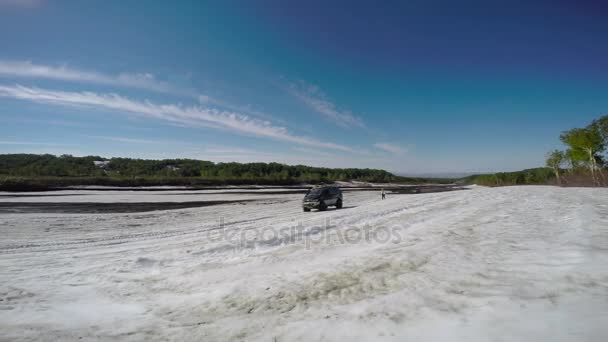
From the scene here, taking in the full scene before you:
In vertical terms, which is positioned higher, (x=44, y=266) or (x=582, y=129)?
(x=582, y=129)

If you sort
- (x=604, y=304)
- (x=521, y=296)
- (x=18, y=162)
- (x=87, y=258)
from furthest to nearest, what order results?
(x=18, y=162) < (x=87, y=258) < (x=521, y=296) < (x=604, y=304)

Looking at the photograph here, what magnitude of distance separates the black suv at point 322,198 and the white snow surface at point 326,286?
9.87 metres

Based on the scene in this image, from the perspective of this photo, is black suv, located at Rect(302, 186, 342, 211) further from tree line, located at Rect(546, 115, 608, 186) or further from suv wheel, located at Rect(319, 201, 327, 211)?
tree line, located at Rect(546, 115, 608, 186)

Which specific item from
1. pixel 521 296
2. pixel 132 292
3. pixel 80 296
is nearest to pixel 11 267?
pixel 80 296

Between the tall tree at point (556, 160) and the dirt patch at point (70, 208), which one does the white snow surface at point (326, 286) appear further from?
the tall tree at point (556, 160)

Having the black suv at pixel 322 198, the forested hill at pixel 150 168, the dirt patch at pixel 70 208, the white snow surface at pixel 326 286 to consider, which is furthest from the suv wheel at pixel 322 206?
the forested hill at pixel 150 168

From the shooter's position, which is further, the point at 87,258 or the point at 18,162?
the point at 18,162

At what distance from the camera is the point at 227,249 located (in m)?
9.66

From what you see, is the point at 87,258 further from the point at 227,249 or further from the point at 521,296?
the point at 521,296

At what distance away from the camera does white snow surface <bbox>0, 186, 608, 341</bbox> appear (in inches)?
162

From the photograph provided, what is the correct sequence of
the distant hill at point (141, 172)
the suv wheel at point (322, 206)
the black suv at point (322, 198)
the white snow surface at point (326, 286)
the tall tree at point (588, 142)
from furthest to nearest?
the distant hill at point (141, 172)
the tall tree at point (588, 142)
the suv wheel at point (322, 206)
the black suv at point (322, 198)
the white snow surface at point (326, 286)

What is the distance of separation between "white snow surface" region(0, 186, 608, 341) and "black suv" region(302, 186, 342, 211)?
32.4 feet

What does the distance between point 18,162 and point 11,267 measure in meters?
155

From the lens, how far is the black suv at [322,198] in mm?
21234
